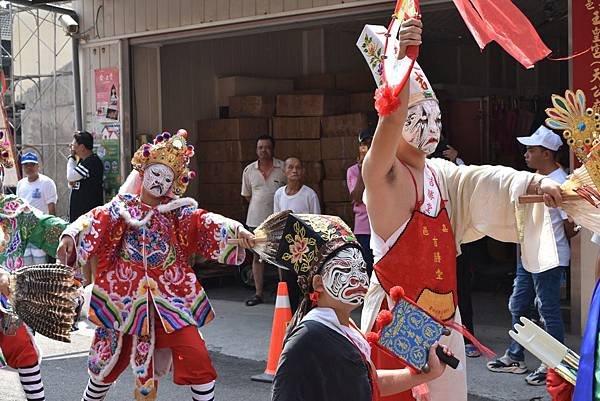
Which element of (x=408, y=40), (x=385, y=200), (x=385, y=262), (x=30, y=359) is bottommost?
(x=30, y=359)

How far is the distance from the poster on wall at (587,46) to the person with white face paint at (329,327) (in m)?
4.93

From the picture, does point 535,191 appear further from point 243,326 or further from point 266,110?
point 266,110

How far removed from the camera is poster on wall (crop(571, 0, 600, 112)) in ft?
25.0

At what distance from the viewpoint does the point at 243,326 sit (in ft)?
31.1

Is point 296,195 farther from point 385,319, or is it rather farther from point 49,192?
point 385,319

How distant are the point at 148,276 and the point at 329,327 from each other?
2928mm

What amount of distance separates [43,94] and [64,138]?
0.73 metres

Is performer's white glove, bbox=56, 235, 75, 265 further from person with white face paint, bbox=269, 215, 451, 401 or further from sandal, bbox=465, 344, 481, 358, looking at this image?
sandal, bbox=465, 344, 481, 358

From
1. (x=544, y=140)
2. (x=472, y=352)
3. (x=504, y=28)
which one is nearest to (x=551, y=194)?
(x=504, y=28)

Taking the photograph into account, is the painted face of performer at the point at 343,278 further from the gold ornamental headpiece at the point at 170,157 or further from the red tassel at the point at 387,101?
the gold ornamental headpiece at the point at 170,157

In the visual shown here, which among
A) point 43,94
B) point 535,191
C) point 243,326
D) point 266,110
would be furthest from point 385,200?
point 43,94

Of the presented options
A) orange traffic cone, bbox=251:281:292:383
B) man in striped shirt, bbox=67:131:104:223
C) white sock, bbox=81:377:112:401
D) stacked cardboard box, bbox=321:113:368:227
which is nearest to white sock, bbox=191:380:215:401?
white sock, bbox=81:377:112:401

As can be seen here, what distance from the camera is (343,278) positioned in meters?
3.12

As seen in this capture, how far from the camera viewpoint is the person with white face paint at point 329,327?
2.90 meters
